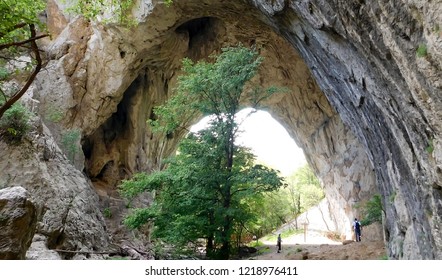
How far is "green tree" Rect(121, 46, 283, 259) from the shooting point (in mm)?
9031

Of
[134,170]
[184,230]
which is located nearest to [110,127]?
[134,170]

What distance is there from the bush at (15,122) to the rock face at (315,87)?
8.41ft

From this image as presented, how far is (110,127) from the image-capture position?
56.1 feet

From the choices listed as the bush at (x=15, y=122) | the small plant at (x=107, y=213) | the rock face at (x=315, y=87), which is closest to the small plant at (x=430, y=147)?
the rock face at (x=315, y=87)

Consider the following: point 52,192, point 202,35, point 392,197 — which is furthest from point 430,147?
point 202,35

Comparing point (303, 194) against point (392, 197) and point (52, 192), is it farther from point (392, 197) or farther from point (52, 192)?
point (52, 192)

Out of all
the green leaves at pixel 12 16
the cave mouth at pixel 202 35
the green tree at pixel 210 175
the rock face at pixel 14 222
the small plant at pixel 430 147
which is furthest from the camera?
the cave mouth at pixel 202 35

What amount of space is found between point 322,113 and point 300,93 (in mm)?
1466

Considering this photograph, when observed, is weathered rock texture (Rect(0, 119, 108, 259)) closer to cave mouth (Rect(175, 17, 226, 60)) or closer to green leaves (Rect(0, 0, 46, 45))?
green leaves (Rect(0, 0, 46, 45))

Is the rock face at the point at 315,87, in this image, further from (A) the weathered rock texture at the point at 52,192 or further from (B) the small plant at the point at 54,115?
(A) the weathered rock texture at the point at 52,192

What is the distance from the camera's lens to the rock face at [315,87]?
5.31 metres

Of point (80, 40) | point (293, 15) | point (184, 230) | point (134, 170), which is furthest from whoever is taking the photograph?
point (134, 170)

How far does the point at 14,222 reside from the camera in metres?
4.58

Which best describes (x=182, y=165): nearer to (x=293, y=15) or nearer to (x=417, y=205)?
(x=293, y=15)
